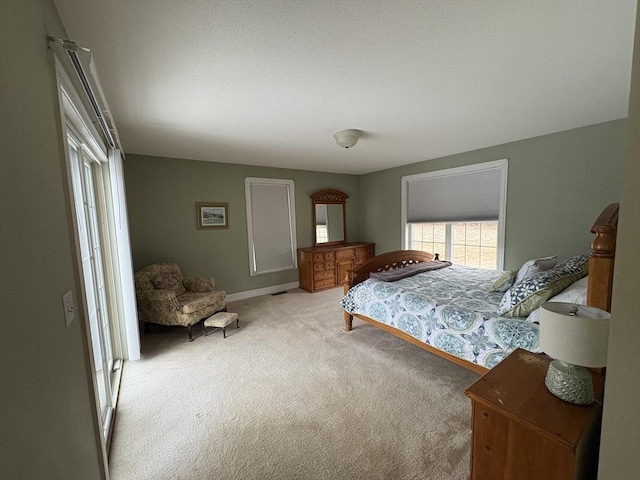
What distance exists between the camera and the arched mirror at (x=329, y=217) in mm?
5559

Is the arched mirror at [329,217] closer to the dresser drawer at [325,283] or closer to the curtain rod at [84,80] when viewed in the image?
the dresser drawer at [325,283]

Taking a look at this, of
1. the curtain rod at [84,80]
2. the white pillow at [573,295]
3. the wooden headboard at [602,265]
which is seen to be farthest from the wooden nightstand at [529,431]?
the curtain rod at [84,80]

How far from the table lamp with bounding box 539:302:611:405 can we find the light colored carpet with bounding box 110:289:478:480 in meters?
0.82

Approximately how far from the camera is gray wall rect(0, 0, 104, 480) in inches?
24.8

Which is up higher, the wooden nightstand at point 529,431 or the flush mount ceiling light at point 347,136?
the flush mount ceiling light at point 347,136

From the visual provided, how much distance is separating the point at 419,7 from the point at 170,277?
388 cm

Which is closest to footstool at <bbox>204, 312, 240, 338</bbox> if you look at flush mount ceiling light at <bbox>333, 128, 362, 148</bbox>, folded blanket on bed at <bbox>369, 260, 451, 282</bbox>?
folded blanket on bed at <bbox>369, 260, 451, 282</bbox>

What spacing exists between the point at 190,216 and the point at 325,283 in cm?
270

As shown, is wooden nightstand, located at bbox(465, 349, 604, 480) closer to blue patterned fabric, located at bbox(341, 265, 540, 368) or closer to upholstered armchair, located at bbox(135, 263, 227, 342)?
blue patterned fabric, located at bbox(341, 265, 540, 368)

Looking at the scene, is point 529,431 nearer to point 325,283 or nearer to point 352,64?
point 352,64

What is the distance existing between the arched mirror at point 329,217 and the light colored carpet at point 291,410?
2712 mm

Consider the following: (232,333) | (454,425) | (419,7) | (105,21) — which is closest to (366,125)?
(419,7)

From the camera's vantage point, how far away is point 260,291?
5.00m

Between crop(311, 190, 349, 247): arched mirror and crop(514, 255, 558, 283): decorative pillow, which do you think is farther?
crop(311, 190, 349, 247): arched mirror
